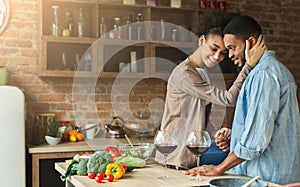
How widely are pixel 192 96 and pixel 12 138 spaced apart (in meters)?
1.71

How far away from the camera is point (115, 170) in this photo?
2012mm

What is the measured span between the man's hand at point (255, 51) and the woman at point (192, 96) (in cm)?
20

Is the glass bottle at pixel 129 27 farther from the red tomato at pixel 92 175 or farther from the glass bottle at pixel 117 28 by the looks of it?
the red tomato at pixel 92 175

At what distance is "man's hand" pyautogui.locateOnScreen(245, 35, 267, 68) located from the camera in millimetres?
2172

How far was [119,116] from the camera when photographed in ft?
15.3

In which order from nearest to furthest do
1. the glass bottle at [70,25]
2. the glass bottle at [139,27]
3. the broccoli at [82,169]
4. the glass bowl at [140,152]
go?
the broccoli at [82,169] → the glass bowl at [140,152] → the glass bottle at [70,25] → the glass bottle at [139,27]

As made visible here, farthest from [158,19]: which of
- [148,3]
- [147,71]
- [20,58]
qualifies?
[20,58]

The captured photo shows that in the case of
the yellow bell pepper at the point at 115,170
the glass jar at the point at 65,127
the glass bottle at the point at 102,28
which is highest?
the glass bottle at the point at 102,28

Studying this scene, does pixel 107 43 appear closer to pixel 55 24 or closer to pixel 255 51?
pixel 55 24

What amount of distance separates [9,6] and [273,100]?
313cm

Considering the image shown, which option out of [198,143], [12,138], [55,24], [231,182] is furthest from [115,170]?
[55,24]

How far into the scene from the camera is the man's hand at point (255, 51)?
7.13 ft

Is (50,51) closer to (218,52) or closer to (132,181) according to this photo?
(218,52)

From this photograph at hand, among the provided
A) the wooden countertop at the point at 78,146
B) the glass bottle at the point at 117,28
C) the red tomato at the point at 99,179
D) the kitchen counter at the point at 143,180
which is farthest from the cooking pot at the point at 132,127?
the red tomato at the point at 99,179
